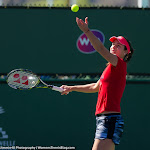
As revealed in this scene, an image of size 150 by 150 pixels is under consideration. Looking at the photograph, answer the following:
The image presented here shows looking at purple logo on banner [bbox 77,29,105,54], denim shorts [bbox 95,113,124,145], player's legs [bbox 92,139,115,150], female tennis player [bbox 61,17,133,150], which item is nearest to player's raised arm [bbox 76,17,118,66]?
female tennis player [bbox 61,17,133,150]

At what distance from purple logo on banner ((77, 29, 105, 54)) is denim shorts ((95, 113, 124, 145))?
83.2 inches

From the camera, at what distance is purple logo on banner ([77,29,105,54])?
19.0ft

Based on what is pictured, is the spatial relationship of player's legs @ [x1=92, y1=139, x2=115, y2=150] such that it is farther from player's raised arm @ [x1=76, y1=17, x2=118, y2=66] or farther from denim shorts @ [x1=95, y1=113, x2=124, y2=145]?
player's raised arm @ [x1=76, y1=17, x2=118, y2=66]

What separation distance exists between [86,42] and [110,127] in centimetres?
224

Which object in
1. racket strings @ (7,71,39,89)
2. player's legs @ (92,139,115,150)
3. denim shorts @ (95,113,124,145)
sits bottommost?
player's legs @ (92,139,115,150)

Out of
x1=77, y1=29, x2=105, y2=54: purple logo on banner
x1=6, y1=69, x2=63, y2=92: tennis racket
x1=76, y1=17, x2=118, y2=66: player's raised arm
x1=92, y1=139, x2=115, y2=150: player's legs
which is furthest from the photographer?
x1=77, y1=29, x2=105, y2=54: purple logo on banner

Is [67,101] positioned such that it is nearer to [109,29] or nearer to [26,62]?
[26,62]

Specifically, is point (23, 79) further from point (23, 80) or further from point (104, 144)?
point (104, 144)

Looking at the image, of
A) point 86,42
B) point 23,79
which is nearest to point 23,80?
point 23,79

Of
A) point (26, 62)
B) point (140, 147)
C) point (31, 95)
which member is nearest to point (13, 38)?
point (26, 62)

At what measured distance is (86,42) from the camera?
5805 millimetres

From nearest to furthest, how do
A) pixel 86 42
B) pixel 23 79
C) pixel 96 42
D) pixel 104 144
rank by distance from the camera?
pixel 96 42, pixel 104 144, pixel 23 79, pixel 86 42

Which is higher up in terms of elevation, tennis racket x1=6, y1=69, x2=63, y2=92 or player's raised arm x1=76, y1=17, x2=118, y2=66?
player's raised arm x1=76, y1=17, x2=118, y2=66

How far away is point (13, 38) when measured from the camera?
19.0 ft
